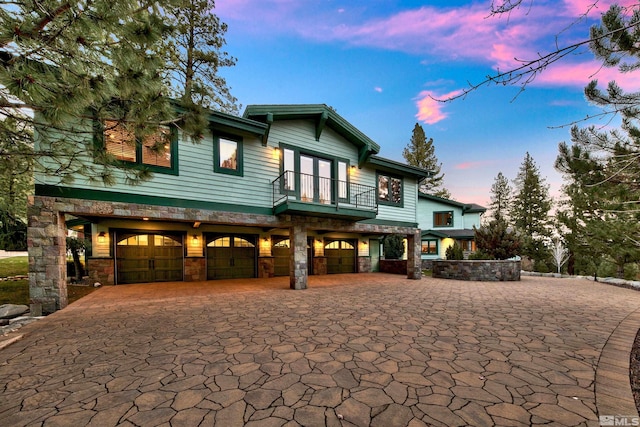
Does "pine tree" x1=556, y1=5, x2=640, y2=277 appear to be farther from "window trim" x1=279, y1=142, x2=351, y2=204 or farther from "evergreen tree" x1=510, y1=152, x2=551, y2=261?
"evergreen tree" x1=510, y1=152, x2=551, y2=261

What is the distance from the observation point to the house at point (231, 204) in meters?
6.51

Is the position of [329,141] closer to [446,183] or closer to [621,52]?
[621,52]

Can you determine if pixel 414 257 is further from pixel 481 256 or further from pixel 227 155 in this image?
pixel 227 155

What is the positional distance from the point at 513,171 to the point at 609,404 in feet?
124

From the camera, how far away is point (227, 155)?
8.81m

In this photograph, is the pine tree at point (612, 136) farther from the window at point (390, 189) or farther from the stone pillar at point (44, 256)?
the stone pillar at point (44, 256)

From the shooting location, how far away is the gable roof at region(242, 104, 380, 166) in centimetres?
901

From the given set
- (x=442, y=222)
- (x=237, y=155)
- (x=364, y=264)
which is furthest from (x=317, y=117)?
(x=442, y=222)

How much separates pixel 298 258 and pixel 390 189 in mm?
6115

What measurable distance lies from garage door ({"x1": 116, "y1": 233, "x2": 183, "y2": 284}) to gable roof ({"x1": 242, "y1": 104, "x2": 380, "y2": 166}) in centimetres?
684

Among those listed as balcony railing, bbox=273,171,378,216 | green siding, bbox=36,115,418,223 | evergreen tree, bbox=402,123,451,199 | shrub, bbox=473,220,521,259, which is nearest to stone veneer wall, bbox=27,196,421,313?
green siding, bbox=36,115,418,223

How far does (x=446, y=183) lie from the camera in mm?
32406

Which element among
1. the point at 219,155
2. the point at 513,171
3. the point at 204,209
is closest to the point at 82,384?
the point at 204,209

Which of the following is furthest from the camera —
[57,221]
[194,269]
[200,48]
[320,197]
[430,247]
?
[430,247]
